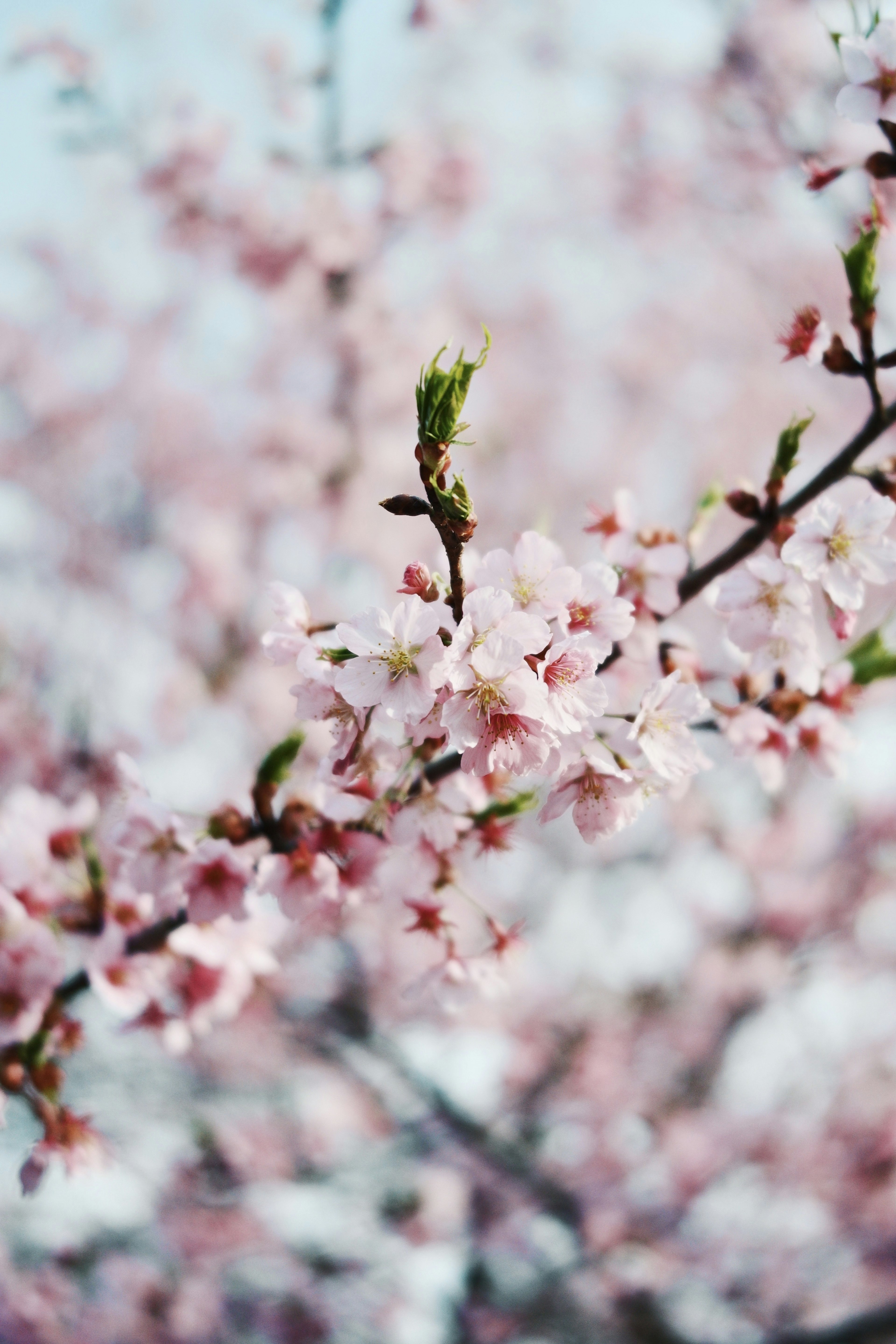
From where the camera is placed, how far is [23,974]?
74.7 inches

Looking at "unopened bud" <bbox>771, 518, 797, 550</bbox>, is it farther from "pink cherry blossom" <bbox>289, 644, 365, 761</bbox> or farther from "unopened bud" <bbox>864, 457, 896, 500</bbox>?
"pink cherry blossom" <bbox>289, 644, 365, 761</bbox>

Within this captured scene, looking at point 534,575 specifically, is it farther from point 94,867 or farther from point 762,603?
point 94,867

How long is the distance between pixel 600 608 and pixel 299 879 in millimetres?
802

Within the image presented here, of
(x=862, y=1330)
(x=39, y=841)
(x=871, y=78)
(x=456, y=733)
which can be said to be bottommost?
(x=862, y=1330)

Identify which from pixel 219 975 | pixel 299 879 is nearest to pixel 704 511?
pixel 299 879

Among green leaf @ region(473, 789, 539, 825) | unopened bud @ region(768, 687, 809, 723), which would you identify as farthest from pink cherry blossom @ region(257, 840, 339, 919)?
unopened bud @ region(768, 687, 809, 723)

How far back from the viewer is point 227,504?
9.09m

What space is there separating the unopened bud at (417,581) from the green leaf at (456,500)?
14 centimetres

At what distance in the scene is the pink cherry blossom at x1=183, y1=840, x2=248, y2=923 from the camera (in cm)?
164

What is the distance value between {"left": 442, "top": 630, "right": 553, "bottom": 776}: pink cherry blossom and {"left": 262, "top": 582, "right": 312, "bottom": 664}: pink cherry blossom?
380 millimetres

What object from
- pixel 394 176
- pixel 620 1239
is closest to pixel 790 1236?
pixel 620 1239

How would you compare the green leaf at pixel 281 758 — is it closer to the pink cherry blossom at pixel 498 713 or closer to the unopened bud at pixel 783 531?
the pink cherry blossom at pixel 498 713

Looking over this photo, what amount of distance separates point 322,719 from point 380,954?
6.34 metres

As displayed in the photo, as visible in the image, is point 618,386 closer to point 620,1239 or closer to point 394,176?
point 394,176
